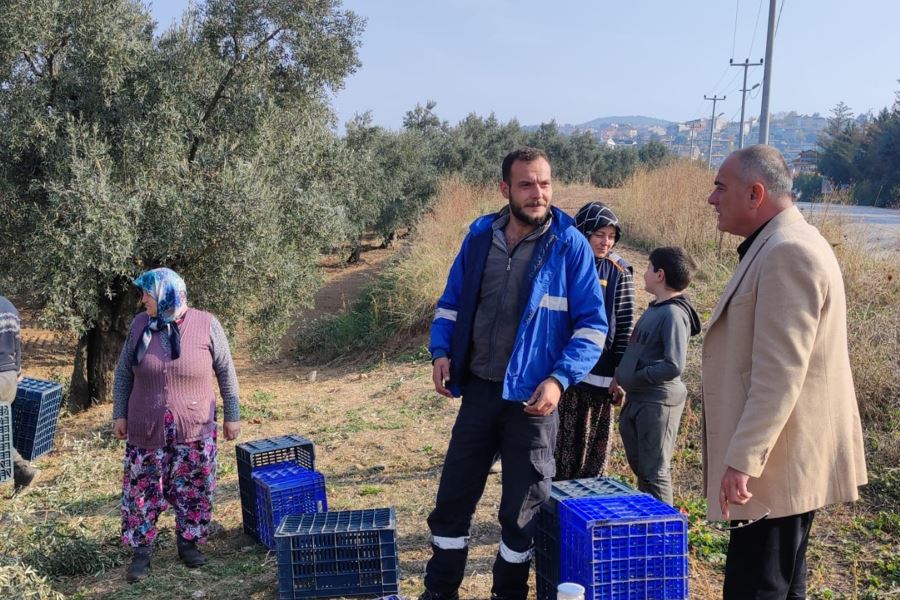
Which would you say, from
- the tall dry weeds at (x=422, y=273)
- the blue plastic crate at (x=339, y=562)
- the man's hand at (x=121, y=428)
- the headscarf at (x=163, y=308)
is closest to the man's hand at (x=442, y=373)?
the blue plastic crate at (x=339, y=562)

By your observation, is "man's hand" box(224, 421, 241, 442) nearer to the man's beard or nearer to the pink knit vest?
the pink knit vest

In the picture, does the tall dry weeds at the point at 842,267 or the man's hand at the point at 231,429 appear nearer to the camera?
the man's hand at the point at 231,429

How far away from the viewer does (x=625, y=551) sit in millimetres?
3197

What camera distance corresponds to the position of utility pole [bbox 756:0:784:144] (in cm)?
1323

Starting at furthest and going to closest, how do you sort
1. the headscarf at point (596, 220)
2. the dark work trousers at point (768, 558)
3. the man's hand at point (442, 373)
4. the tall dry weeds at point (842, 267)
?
the tall dry weeds at point (842, 267)
the headscarf at point (596, 220)
the man's hand at point (442, 373)
the dark work trousers at point (768, 558)

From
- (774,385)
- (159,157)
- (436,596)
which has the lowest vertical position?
(436,596)

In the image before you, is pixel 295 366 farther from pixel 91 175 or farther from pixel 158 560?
pixel 158 560

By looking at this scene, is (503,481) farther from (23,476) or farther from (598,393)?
(23,476)

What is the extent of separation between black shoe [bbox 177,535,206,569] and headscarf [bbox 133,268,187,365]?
113cm

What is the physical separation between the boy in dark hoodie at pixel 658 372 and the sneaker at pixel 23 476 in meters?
4.84

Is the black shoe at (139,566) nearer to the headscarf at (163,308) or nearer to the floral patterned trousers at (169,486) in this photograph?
the floral patterned trousers at (169,486)

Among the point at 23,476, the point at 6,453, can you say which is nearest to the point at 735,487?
the point at 6,453

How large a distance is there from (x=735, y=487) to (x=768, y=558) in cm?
32

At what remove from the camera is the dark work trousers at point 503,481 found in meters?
3.40
